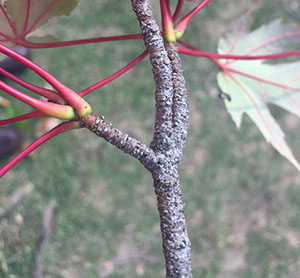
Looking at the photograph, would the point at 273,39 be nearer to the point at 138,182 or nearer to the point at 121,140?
the point at 121,140

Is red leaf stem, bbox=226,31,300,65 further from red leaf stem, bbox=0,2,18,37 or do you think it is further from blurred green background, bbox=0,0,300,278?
blurred green background, bbox=0,0,300,278

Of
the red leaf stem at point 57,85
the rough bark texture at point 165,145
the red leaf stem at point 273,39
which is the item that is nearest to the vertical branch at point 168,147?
the rough bark texture at point 165,145

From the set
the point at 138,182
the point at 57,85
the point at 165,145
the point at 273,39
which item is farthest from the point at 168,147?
the point at 138,182

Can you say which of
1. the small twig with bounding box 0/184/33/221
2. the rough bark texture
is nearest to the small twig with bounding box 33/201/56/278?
the small twig with bounding box 0/184/33/221

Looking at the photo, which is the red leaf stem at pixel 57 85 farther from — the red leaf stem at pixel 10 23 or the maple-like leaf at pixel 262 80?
the maple-like leaf at pixel 262 80

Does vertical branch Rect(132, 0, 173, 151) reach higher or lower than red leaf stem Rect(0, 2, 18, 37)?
lower

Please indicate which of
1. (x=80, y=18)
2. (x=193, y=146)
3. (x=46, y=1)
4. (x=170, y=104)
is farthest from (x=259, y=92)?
(x=80, y=18)
